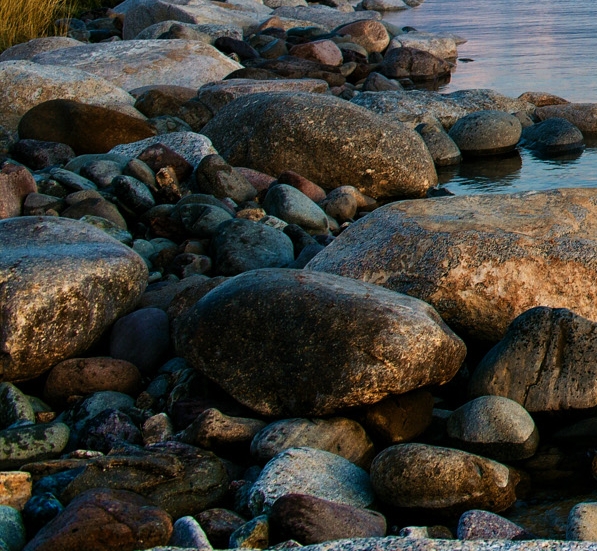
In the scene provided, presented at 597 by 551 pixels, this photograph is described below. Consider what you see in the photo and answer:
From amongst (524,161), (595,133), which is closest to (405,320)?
(524,161)

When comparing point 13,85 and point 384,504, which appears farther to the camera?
point 13,85

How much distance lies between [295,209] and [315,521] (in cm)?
475

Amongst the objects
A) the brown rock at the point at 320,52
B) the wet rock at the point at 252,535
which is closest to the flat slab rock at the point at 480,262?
the wet rock at the point at 252,535

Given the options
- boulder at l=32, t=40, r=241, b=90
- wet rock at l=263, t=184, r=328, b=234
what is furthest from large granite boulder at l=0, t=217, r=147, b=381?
boulder at l=32, t=40, r=241, b=90

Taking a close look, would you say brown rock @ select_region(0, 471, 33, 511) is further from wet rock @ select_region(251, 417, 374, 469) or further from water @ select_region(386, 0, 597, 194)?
water @ select_region(386, 0, 597, 194)

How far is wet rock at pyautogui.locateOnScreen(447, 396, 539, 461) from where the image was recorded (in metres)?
4.29

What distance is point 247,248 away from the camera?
6660mm

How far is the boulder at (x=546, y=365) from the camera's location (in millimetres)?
4527

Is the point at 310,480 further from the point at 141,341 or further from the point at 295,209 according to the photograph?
the point at 295,209

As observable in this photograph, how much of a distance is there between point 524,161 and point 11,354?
26.1 feet

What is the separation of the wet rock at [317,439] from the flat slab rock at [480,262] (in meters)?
1.17

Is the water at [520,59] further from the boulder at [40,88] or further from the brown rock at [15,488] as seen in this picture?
the brown rock at [15,488]

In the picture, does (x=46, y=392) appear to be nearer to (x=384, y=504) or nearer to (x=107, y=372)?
(x=107, y=372)

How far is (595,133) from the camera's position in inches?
494
